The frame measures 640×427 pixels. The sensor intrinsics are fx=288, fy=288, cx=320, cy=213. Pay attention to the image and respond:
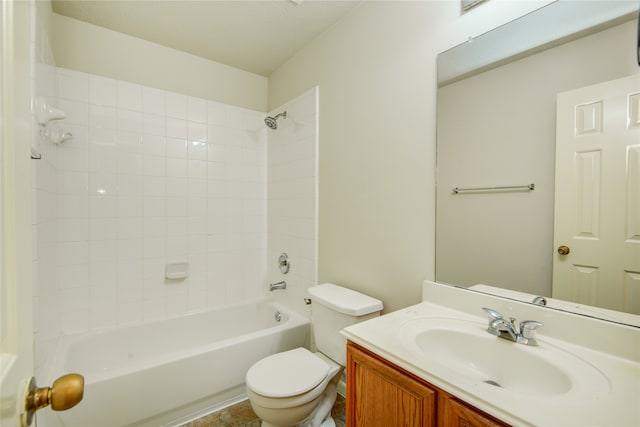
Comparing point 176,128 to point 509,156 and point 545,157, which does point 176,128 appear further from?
point 545,157

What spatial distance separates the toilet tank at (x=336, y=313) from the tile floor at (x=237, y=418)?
371 mm

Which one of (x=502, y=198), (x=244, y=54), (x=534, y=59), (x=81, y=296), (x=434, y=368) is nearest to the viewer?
(x=434, y=368)

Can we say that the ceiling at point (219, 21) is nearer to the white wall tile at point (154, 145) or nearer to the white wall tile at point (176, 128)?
the white wall tile at point (176, 128)

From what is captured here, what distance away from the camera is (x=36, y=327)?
1.20 metres

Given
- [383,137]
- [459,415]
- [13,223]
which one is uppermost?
[383,137]

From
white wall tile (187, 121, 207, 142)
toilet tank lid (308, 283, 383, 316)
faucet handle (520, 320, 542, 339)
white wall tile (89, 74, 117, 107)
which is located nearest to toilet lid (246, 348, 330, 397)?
toilet tank lid (308, 283, 383, 316)

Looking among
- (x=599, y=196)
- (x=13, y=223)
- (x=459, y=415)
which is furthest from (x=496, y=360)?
(x=13, y=223)

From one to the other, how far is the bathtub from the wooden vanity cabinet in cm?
98

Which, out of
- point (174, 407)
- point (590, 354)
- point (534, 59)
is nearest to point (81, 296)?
point (174, 407)

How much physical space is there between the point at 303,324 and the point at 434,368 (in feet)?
4.63

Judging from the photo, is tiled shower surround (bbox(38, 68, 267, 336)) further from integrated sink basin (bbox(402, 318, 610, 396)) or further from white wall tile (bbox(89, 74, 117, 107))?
integrated sink basin (bbox(402, 318, 610, 396))

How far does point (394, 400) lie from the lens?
915 millimetres

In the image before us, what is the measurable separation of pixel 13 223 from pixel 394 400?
3.35ft

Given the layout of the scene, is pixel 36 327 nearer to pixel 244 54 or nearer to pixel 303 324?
pixel 303 324
